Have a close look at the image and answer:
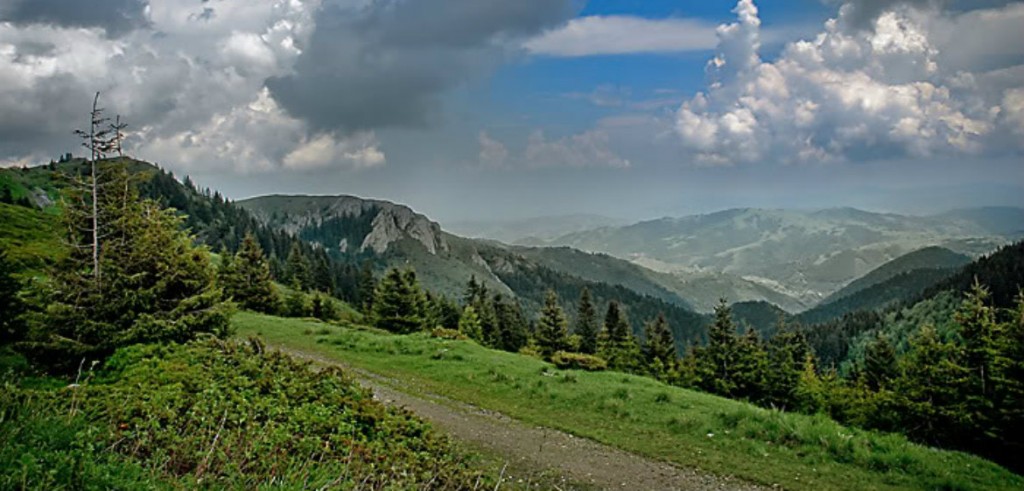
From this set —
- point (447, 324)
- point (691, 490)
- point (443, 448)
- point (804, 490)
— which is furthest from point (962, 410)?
point (447, 324)

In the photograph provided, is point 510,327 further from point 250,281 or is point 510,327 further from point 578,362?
point 578,362

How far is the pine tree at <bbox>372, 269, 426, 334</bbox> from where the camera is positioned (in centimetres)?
5295

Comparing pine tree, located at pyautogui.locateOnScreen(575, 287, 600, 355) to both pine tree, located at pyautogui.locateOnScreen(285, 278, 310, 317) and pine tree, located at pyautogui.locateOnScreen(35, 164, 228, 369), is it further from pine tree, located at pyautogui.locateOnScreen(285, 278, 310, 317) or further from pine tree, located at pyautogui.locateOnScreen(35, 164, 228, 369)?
pine tree, located at pyautogui.locateOnScreen(35, 164, 228, 369)

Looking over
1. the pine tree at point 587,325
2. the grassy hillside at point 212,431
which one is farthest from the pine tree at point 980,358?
the pine tree at point 587,325


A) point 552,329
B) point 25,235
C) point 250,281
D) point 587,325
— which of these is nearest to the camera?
point 250,281

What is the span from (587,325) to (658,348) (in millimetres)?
12454

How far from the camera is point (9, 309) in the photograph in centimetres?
1777

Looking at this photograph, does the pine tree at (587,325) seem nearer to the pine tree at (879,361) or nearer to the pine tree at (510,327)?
the pine tree at (510,327)

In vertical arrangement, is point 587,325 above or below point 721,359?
above

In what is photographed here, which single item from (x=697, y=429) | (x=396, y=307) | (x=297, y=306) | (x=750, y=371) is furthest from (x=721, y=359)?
(x=297, y=306)

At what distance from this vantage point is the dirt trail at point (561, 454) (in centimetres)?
1300

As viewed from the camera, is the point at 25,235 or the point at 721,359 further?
the point at 25,235

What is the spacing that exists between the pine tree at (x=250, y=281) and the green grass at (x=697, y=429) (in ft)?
106

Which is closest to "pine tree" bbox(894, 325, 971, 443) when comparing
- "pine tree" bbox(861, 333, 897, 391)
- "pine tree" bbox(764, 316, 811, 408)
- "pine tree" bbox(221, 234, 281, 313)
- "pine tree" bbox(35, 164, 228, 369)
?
"pine tree" bbox(764, 316, 811, 408)
